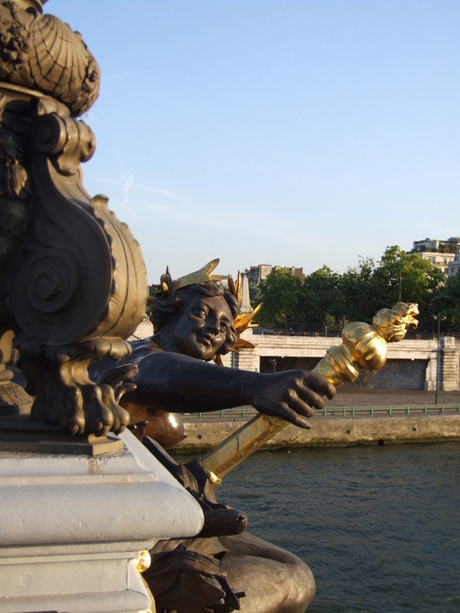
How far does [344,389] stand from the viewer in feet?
133

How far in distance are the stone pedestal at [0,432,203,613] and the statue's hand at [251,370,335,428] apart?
0.49 m

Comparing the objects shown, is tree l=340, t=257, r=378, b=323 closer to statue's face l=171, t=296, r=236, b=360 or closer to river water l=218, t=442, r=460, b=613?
river water l=218, t=442, r=460, b=613

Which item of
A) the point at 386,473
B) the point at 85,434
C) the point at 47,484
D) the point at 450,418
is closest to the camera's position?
the point at 47,484

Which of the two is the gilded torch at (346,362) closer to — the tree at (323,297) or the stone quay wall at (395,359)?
the stone quay wall at (395,359)

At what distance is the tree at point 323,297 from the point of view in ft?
187

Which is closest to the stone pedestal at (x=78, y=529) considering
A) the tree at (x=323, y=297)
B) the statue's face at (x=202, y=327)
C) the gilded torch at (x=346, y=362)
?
the gilded torch at (x=346, y=362)

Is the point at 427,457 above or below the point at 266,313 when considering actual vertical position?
below

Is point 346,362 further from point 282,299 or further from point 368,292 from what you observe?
point 282,299

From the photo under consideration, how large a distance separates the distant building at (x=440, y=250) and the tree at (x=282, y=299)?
3680 centimetres

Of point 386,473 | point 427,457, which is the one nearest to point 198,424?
point 386,473

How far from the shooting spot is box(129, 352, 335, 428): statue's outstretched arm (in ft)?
6.82

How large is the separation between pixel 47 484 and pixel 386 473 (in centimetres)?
2011

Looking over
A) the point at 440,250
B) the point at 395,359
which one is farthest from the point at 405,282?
the point at 440,250

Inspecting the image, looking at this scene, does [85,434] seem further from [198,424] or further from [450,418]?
[450,418]
